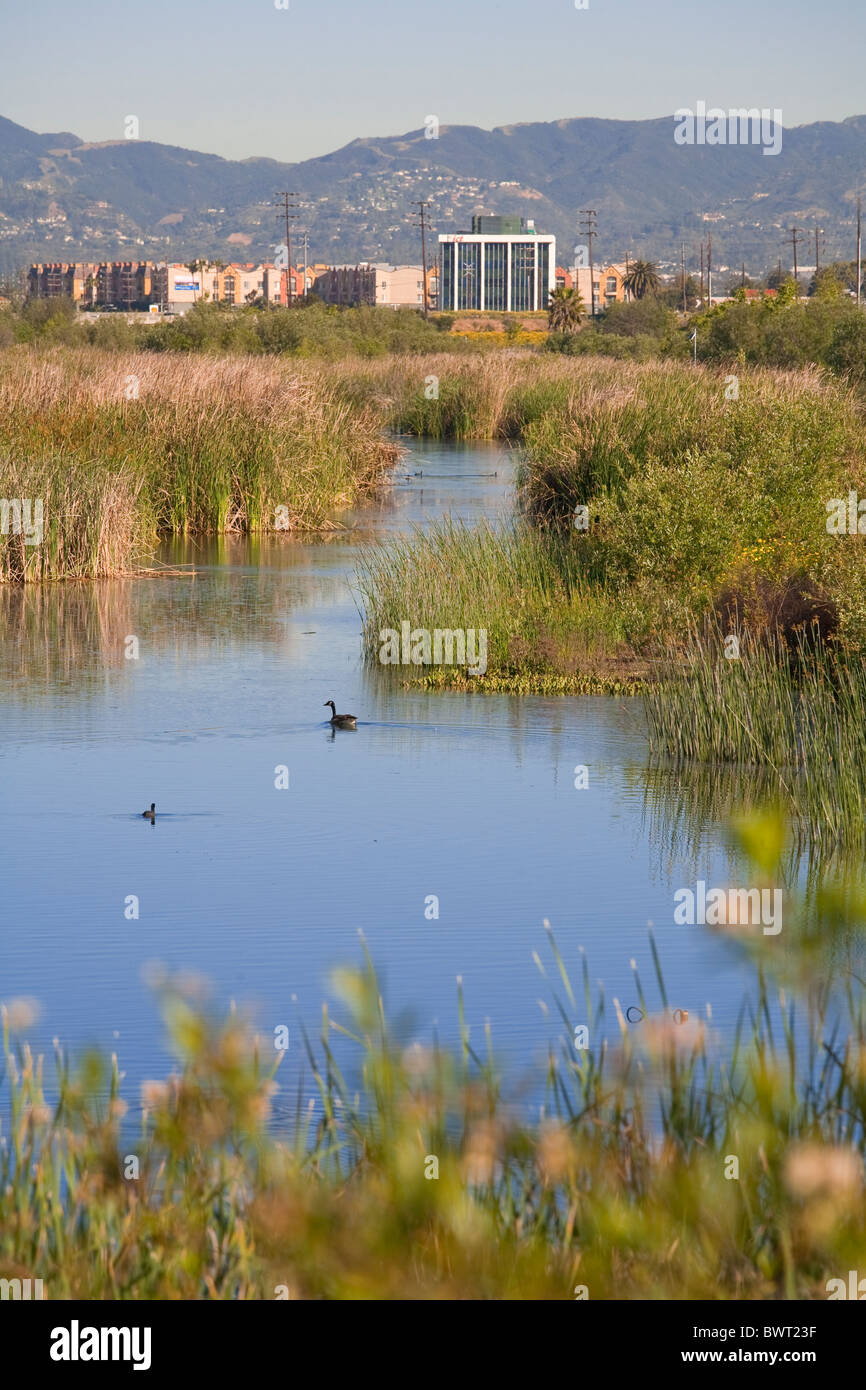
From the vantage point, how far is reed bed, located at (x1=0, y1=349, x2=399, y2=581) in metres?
19.2

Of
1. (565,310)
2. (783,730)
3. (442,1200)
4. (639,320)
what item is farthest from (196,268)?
(442,1200)

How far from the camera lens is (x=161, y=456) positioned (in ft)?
74.7

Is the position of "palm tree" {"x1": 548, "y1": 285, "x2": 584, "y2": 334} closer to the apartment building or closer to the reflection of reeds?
the reflection of reeds

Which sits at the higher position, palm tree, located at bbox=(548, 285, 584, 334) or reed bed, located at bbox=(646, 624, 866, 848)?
palm tree, located at bbox=(548, 285, 584, 334)

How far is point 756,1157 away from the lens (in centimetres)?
379

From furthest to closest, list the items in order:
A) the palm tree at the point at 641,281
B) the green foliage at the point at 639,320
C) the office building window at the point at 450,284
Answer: the office building window at the point at 450,284, the palm tree at the point at 641,281, the green foliage at the point at 639,320

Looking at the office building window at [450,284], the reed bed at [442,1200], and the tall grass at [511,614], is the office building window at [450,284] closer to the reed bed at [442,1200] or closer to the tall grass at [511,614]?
the tall grass at [511,614]

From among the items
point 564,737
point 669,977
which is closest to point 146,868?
point 669,977

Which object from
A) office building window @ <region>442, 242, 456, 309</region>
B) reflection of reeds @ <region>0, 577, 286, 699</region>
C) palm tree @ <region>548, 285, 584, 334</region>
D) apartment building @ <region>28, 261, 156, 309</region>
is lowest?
reflection of reeds @ <region>0, 577, 286, 699</region>

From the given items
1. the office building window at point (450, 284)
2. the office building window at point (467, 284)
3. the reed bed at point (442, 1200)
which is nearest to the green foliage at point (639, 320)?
the reed bed at point (442, 1200)

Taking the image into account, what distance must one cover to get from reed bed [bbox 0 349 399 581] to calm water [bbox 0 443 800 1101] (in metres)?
2.92

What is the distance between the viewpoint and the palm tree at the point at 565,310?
8306 centimetres

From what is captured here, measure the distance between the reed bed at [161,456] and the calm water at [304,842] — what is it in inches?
115

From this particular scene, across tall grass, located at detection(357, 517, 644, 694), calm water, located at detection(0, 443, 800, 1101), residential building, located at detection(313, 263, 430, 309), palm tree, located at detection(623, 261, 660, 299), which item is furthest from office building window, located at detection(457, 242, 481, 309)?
calm water, located at detection(0, 443, 800, 1101)
